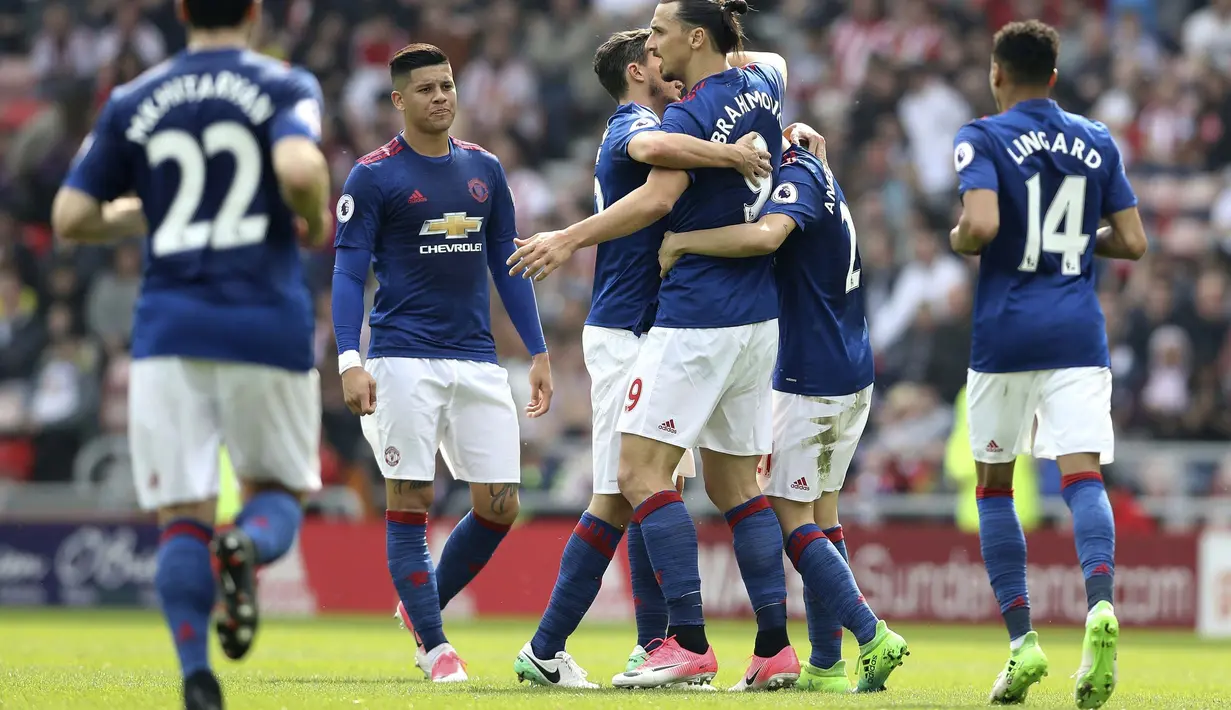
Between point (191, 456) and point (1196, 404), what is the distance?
13.3m

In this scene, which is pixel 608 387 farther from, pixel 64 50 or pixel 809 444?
pixel 64 50

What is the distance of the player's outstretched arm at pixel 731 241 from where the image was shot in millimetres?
7141

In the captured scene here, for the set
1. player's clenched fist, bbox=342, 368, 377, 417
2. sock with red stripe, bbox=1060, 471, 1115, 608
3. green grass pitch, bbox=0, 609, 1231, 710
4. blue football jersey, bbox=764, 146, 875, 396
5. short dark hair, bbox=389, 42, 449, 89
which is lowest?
Result: green grass pitch, bbox=0, 609, 1231, 710

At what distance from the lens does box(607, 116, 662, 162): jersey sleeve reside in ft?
23.9

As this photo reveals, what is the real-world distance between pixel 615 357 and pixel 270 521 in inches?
99.4

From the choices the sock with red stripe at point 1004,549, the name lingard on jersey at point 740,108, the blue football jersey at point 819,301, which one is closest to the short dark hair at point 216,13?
the name lingard on jersey at point 740,108

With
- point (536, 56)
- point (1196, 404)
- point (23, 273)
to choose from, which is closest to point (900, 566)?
point (1196, 404)

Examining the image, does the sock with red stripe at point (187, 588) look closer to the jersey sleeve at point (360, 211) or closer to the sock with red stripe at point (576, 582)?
the sock with red stripe at point (576, 582)

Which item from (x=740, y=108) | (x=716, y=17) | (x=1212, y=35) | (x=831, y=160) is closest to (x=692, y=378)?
(x=740, y=108)

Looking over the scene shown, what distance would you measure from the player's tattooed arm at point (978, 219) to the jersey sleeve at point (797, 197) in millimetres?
751

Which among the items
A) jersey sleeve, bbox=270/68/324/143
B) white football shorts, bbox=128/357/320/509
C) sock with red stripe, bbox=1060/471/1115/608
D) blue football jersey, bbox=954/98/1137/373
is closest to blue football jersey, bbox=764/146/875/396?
blue football jersey, bbox=954/98/1137/373

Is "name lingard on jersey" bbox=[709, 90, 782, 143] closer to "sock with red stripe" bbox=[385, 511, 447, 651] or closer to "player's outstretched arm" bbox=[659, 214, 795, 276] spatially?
"player's outstretched arm" bbox=[659, 214, 795, 276]

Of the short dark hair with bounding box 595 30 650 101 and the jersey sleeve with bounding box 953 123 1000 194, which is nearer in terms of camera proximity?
the jersey sleeve with bounding box 953 123 1000 194

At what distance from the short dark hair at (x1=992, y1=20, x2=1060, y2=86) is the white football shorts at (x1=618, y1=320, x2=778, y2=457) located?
153 centimetres
